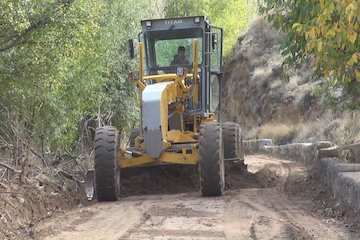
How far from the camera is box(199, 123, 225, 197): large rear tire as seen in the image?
10.4 meters

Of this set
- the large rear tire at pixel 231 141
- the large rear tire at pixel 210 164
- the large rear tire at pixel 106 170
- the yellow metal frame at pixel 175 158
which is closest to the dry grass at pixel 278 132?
the large rear tire at pixel 231 141

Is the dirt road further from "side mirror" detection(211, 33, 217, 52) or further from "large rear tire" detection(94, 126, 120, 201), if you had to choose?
"side mirror" detection(211, 33, 217, 52)

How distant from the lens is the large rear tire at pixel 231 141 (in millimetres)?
12812

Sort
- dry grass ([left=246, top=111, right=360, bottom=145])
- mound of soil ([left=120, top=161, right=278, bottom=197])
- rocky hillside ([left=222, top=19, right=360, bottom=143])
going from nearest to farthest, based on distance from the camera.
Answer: mound of soil ([left=120, top=161, right=278, bottom=197]) → dry grass ([left=246, top=111, right=360, bottom=145]) → rocky hillside ([left=222, top=19, right=360, bottom=143])

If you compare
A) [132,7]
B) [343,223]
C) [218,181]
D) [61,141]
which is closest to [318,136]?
[132,7]

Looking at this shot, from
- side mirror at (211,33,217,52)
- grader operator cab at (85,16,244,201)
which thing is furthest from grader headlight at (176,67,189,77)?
side mirror at (211,33,217,52)

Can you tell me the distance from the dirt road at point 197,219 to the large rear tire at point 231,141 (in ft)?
5.39

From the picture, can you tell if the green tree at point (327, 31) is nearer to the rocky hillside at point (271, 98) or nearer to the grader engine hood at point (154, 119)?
the grader engine hood at point (154, 119)

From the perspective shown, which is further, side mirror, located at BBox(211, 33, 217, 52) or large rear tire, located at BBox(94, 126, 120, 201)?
side mirror, located at BBox(211, 33, 217, 52)

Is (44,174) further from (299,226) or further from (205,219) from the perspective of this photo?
(299,226)

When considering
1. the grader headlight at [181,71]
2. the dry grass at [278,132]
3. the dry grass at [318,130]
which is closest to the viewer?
the grader headlight at [181,71]

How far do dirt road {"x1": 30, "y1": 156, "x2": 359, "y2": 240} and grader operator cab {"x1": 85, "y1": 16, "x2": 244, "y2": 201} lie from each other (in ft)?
2.14

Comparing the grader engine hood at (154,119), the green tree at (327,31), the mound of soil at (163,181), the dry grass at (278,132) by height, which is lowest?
the dry grass at (278,132)

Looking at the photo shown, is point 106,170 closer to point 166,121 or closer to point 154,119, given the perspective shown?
point 154,119
